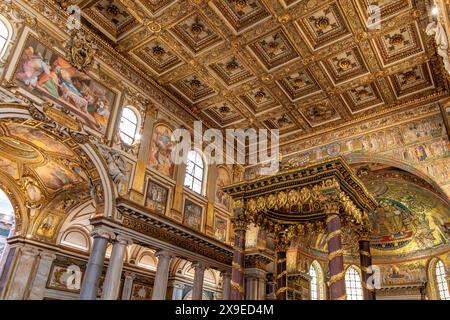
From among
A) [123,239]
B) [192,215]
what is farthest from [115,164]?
[192,215]

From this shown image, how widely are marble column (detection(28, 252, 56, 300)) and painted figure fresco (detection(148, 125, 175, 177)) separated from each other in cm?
578

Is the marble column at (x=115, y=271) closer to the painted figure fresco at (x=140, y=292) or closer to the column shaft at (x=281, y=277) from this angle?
the column shaft at (x=281, y=277)

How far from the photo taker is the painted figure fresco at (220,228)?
15.8m

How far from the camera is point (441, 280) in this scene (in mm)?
17844

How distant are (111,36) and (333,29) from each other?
7.42m

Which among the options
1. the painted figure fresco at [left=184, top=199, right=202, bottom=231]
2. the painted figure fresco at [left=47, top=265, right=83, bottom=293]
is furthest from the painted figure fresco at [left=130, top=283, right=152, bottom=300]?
the painted figure fresco at [left=184, top=199, right=202, bottom=231]

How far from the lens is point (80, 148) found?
11359 millimetres

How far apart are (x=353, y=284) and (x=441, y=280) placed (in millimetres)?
4384

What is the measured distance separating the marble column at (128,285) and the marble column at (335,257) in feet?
36.1

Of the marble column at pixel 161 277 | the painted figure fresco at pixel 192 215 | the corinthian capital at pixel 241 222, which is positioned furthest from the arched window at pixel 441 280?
the marble column at pixel 161 277

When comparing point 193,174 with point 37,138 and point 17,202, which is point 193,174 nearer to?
point 37,138

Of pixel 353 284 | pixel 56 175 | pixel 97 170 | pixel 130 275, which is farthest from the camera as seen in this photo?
pixel 353 284
